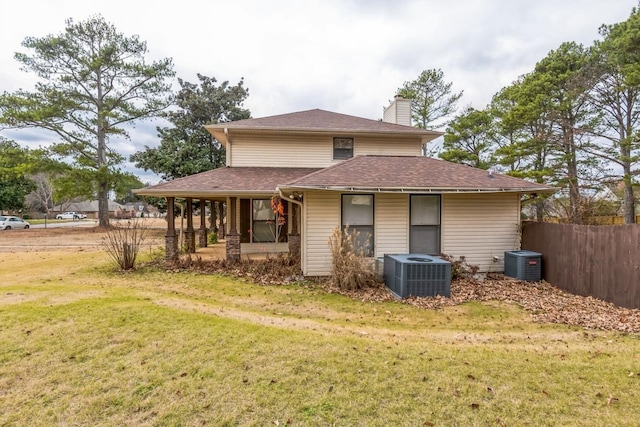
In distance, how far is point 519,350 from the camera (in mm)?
4305

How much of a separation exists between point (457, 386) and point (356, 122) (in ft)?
39.0

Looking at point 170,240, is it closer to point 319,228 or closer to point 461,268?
point 319,228

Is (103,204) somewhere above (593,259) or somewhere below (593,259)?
above

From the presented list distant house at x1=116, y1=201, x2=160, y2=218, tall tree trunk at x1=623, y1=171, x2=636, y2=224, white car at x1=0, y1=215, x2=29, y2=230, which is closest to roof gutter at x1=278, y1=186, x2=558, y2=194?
distant house at x1=116, y1=201, x2=160, y2=218

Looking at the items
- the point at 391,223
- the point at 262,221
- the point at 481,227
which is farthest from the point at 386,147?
the point at 262,221

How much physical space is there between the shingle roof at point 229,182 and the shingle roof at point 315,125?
1.59m

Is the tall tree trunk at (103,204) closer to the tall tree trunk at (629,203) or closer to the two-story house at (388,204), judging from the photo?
the two-story house at (388,204)

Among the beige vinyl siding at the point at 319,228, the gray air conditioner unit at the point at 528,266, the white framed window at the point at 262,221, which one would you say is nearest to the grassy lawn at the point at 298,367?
the beige vinyl siding at the point at 319,228

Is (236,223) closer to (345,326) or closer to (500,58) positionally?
(345,326)

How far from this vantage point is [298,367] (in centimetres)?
364

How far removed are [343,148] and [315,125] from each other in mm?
1473

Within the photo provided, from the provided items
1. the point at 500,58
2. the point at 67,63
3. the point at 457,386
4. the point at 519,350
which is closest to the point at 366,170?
the point at 519,350

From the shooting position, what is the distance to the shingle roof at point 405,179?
336 inches

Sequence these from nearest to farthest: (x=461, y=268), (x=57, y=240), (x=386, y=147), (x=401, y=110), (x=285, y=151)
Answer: (x=461, y=268) < (x=285, y=151) < (x=386, y=147) < (x=401, y=110) < (x=57, y=240)
